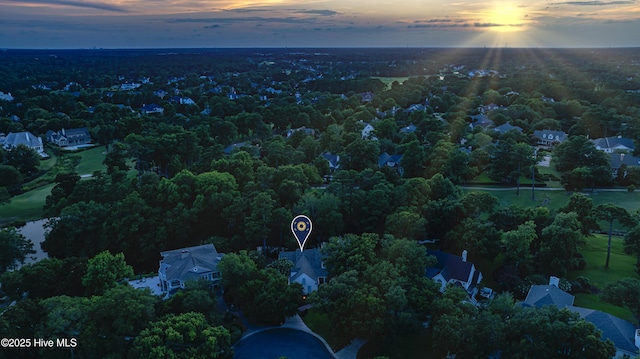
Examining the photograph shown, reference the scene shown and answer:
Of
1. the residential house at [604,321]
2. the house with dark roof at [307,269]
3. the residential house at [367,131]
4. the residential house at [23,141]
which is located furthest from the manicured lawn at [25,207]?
the residential house at [604,321]

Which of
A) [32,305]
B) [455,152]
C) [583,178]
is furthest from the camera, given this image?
[455,152]

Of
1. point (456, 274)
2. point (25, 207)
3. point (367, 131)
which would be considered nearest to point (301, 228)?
point (456, 274)

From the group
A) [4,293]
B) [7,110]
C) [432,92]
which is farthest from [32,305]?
[432,92]

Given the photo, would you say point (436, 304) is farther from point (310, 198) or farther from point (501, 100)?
point (501, 100)

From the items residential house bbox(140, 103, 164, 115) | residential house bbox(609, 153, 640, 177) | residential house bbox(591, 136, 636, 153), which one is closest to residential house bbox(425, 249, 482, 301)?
residential house bbox(609, 153, 640, 177)

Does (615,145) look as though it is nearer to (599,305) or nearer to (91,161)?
(599,305)

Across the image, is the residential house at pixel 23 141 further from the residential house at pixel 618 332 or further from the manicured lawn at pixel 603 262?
the residential house at pixel 618 332
